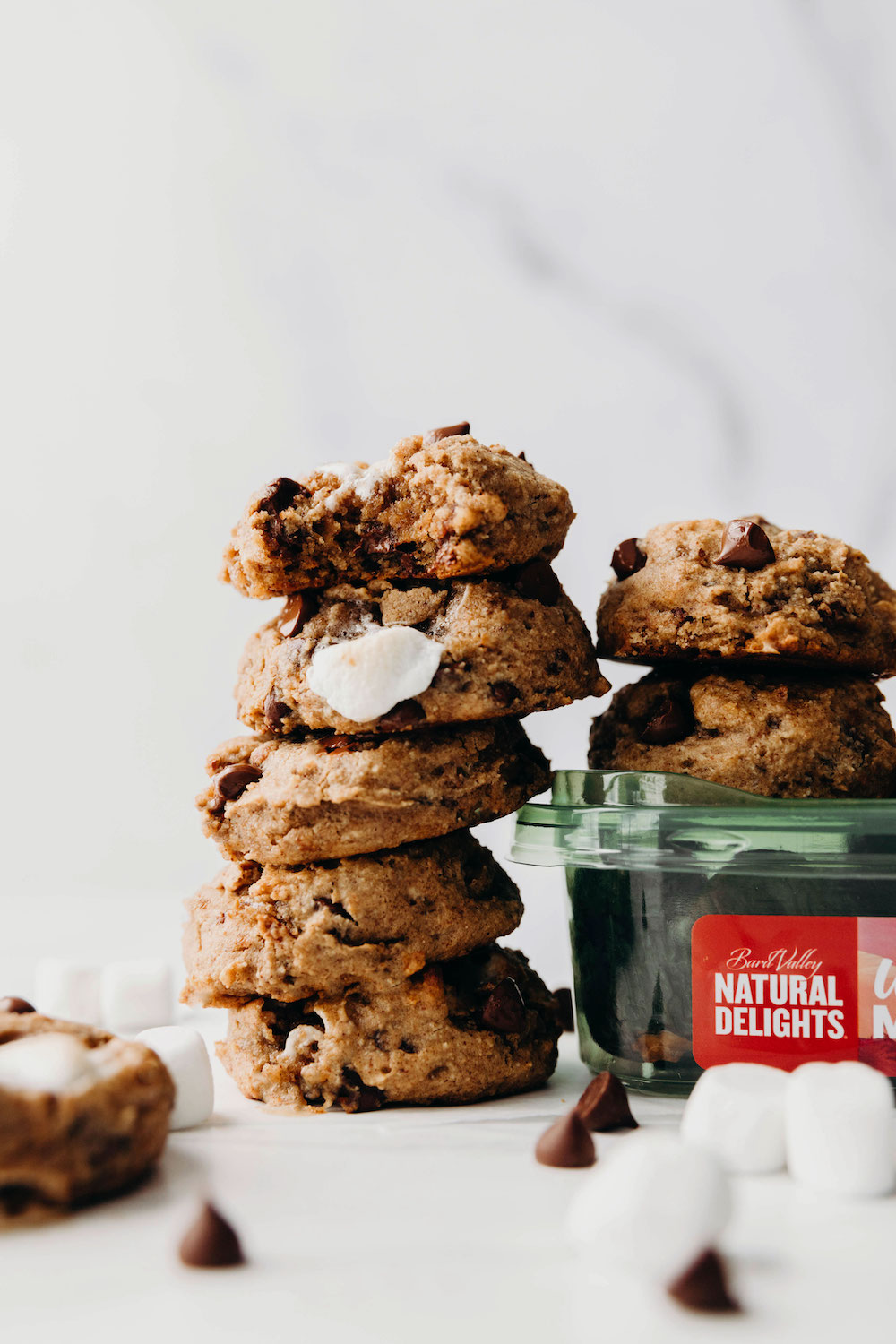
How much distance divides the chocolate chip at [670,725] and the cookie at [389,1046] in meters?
0.44

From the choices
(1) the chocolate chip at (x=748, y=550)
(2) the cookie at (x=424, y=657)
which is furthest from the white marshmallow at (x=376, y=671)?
(1) the chocolate chip at (x=748, y=550)

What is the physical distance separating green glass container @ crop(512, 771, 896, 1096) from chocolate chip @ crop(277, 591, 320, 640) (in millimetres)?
462

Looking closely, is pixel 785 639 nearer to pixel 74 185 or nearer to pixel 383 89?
pixel 383 89

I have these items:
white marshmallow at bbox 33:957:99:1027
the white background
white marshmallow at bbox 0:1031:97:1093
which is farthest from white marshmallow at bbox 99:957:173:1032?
white marshmallow at bbox 0:1031:97:1093

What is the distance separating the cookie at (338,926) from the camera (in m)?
1.84

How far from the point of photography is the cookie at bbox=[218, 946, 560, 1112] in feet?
6.07

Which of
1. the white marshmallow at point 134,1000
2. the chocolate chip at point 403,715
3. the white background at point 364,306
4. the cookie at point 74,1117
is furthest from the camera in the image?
the white background at point 364,306

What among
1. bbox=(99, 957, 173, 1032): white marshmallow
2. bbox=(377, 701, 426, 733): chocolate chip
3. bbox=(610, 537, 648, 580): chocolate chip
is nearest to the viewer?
bbox=(377, 701, 426, 733): chocolate chip

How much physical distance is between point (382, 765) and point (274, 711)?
199 millimetres

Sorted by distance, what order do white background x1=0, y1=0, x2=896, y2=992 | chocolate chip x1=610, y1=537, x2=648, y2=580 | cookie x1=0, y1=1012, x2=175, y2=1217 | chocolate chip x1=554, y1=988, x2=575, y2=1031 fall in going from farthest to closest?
1. white background x1=0, y1=0, x2=896, y2=992
2. chocolate chip x1=554, y1=988, x2=575, y2=1031
3. chocolate chip x1=610, y1=537, x2=648, y2=580
4. cookie x1=0, y1=1012, x2=175, y2=1217

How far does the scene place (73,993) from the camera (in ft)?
8.32

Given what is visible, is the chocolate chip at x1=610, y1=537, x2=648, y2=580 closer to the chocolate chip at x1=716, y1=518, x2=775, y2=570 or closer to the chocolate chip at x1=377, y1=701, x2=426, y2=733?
the chocolate chip at x1=716, y1=518, x2=775, y2=570

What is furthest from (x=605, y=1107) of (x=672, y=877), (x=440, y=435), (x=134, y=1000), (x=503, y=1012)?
(x=134, y=1000)

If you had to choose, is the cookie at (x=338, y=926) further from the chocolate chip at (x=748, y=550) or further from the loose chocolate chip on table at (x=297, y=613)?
the chocolate chip at (x=748, y=550)
